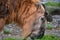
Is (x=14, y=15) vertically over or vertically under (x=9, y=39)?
over

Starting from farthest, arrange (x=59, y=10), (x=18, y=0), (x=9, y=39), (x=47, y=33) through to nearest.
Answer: (x=59, y=10)
(x=47, y=33)
(x=9, y=39)
(x=18, y=0)

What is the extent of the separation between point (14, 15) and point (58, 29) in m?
3.58

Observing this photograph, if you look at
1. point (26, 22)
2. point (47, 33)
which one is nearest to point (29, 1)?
point (26, 22)

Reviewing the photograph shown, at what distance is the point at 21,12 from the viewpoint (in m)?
4.42

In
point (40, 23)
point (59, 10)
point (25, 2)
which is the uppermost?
point (25, 2)

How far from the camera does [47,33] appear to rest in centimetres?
730

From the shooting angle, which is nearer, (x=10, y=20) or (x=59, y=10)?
→ (x=10, y=20)

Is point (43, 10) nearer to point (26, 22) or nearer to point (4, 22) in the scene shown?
point (26, 22)

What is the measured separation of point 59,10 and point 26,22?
6061 millimetres

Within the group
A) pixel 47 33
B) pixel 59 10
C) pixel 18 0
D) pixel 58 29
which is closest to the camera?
pixel 18 0

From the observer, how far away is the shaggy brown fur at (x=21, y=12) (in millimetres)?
4257

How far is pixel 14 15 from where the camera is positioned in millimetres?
4391

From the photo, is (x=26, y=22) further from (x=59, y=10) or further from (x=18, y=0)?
(x=59, y=10)

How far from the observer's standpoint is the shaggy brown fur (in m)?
4.26
